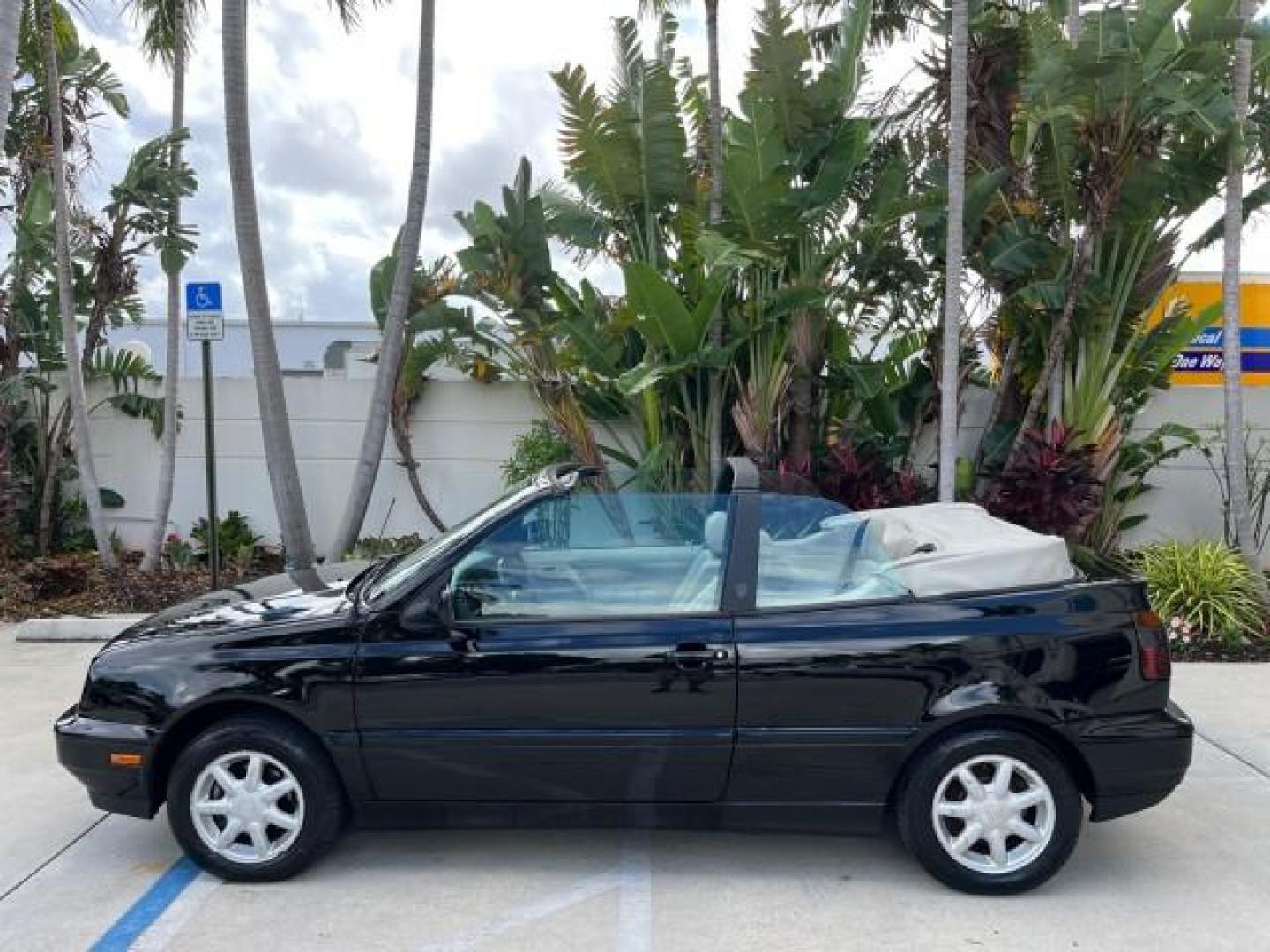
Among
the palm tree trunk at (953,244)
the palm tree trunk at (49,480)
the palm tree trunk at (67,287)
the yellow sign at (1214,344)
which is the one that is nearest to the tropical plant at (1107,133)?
the palm tree trunk at (953,244)

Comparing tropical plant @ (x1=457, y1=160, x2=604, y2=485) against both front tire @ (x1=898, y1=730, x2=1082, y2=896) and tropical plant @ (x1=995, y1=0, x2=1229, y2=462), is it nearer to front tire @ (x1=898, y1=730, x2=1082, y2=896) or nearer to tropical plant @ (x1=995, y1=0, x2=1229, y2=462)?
tropical plant @ (x1=995, y1=0, x2=1229, y2=462)

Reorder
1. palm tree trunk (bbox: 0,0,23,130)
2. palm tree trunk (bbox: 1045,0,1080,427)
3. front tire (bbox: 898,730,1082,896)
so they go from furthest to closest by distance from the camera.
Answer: palm tree trunk (bbox: 1045,0,1080,427) → palm tree trunk (bbox: 0,0,23,130) → front tire (bbox: 898,730,1082,896)

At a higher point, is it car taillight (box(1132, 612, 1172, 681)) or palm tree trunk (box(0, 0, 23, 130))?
palm tree trunk (box(0, 0, 23, 130))

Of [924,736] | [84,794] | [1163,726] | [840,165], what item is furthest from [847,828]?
[840,165]

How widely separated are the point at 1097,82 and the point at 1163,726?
18.2 feet

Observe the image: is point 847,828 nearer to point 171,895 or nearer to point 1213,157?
point 171,895

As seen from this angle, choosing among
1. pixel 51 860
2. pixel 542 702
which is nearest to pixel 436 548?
pixel 542 702

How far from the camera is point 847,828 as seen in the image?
3.83 meters

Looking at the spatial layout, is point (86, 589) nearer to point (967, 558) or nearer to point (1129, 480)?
point (967, 558)

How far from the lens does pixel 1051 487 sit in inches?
325

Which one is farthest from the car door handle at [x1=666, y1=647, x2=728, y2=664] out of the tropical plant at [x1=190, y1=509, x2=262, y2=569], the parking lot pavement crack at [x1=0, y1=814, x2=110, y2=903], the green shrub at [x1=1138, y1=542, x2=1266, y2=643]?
the tropical plant at [x1=190, y1=509, x2=262, y2=569]

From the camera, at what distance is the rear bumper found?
12.3 ft

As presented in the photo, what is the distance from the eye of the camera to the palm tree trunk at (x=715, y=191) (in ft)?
28.6

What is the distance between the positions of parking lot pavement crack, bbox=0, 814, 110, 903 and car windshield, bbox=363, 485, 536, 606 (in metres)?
1.68
